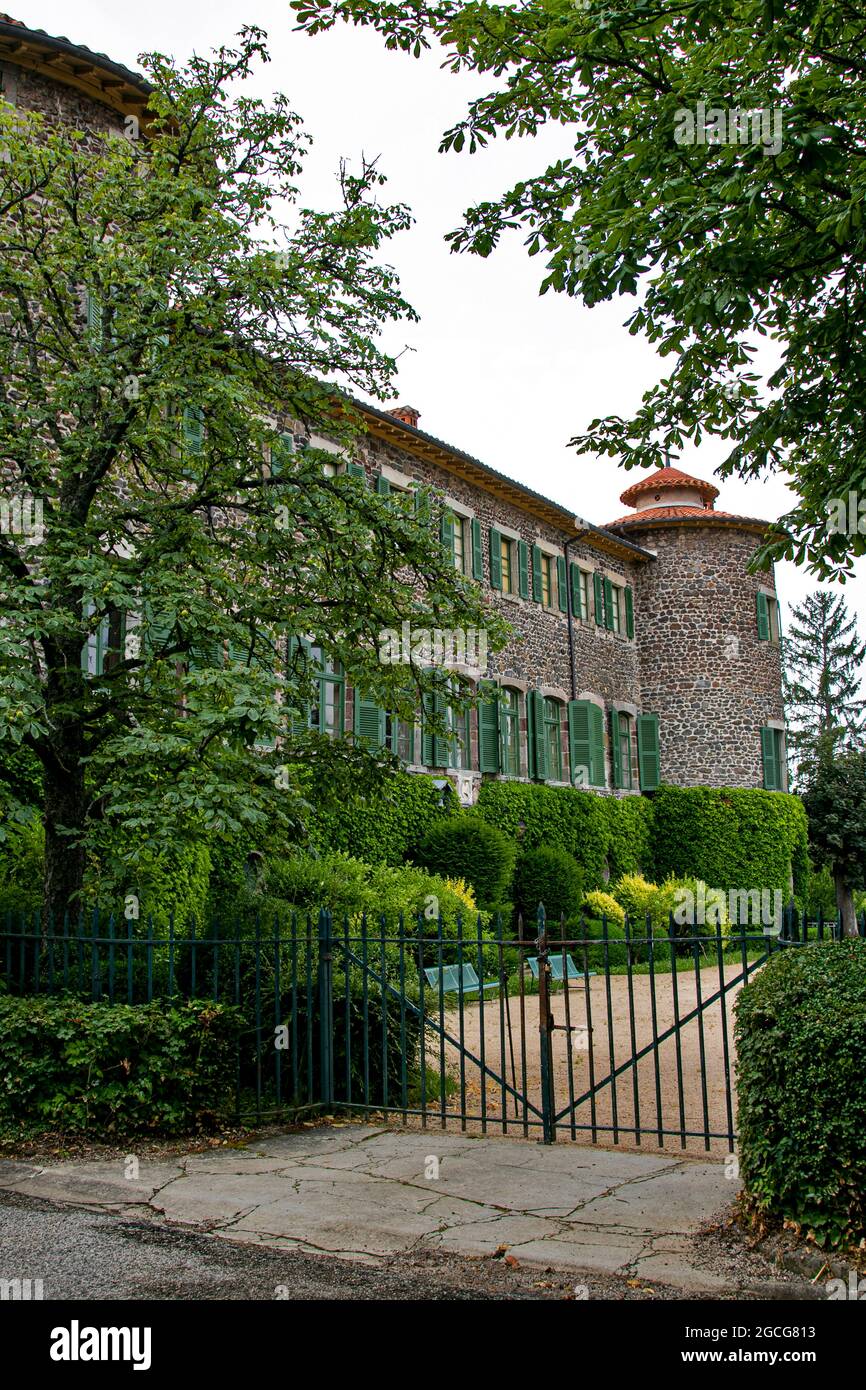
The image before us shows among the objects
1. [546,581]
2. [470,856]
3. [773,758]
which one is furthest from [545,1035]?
[773,758]

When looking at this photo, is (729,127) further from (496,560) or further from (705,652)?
(705,652)

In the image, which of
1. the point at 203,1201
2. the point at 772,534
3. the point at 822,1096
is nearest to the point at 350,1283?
the point at 203,1201

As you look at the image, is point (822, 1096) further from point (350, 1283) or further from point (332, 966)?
point (332, 966)

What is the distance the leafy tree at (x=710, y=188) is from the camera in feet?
18.2

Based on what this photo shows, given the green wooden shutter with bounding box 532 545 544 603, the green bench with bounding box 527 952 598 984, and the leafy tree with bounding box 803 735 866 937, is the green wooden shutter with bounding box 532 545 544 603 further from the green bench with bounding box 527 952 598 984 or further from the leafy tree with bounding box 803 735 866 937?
the leafy tree with bounding box 803 735 866 937

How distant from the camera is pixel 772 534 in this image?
805 centimetres

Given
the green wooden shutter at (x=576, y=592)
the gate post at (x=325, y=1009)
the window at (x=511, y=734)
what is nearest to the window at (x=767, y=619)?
the green wooden shutter at (x=576, y=592)

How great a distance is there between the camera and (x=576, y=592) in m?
25.5

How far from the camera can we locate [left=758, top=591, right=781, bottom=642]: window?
28641 millimetres

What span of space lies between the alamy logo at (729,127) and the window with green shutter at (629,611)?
21.8 m

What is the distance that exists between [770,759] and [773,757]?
201 millimetres

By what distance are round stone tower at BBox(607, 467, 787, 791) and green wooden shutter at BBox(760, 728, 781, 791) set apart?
2 centimetres

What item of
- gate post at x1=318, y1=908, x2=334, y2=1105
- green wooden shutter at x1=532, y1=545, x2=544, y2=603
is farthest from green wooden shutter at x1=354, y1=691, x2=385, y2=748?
gate post at x1=318, y1=908, x2=334, y2=1105
